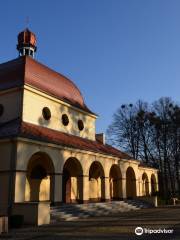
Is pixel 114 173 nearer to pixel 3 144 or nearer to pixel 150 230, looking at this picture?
pixel 3 144

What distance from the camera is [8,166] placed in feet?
49.8

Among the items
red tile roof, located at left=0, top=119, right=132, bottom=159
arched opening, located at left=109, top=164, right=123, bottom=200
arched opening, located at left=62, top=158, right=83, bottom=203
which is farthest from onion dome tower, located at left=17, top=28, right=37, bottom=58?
arched opening, located at left=109, top=164, right=123, bottom=200

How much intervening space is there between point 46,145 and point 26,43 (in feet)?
40.1

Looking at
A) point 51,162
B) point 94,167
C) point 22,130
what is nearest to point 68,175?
point 94,167

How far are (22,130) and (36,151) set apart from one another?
1.55 metres

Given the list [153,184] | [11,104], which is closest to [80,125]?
[11,104]

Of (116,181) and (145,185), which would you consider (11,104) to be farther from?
(145,185)

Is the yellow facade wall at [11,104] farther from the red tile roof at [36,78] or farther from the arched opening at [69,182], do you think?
the arched opening at [69,182]

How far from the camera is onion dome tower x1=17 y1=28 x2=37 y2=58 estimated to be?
1025 inches

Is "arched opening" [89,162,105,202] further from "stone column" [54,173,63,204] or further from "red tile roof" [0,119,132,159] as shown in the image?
"stone column" [54,173,63,204]

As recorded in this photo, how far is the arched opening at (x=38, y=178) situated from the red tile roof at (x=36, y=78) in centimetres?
481

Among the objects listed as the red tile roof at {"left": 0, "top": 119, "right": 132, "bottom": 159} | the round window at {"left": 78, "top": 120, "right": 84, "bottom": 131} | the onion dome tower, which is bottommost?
the red tile roof at {"left": 0, "top": 119, "right": 132, "bottom": 159}

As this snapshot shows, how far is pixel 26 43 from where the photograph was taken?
26.0 m

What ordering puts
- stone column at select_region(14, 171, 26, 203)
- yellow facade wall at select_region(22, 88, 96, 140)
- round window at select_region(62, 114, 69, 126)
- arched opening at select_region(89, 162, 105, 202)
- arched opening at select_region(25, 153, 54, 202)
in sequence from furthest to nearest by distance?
1. arched opening at select_region(89, 162, 105, 202)
2. round window at select_region(62, 114, 69, 126)
3. yellow facade wall at select_region(22, 88, 96, 140)
4. arched opening at select_region(25, 153, 54, 202)
5. stone column at select_region(14, 171, 26, 203)
